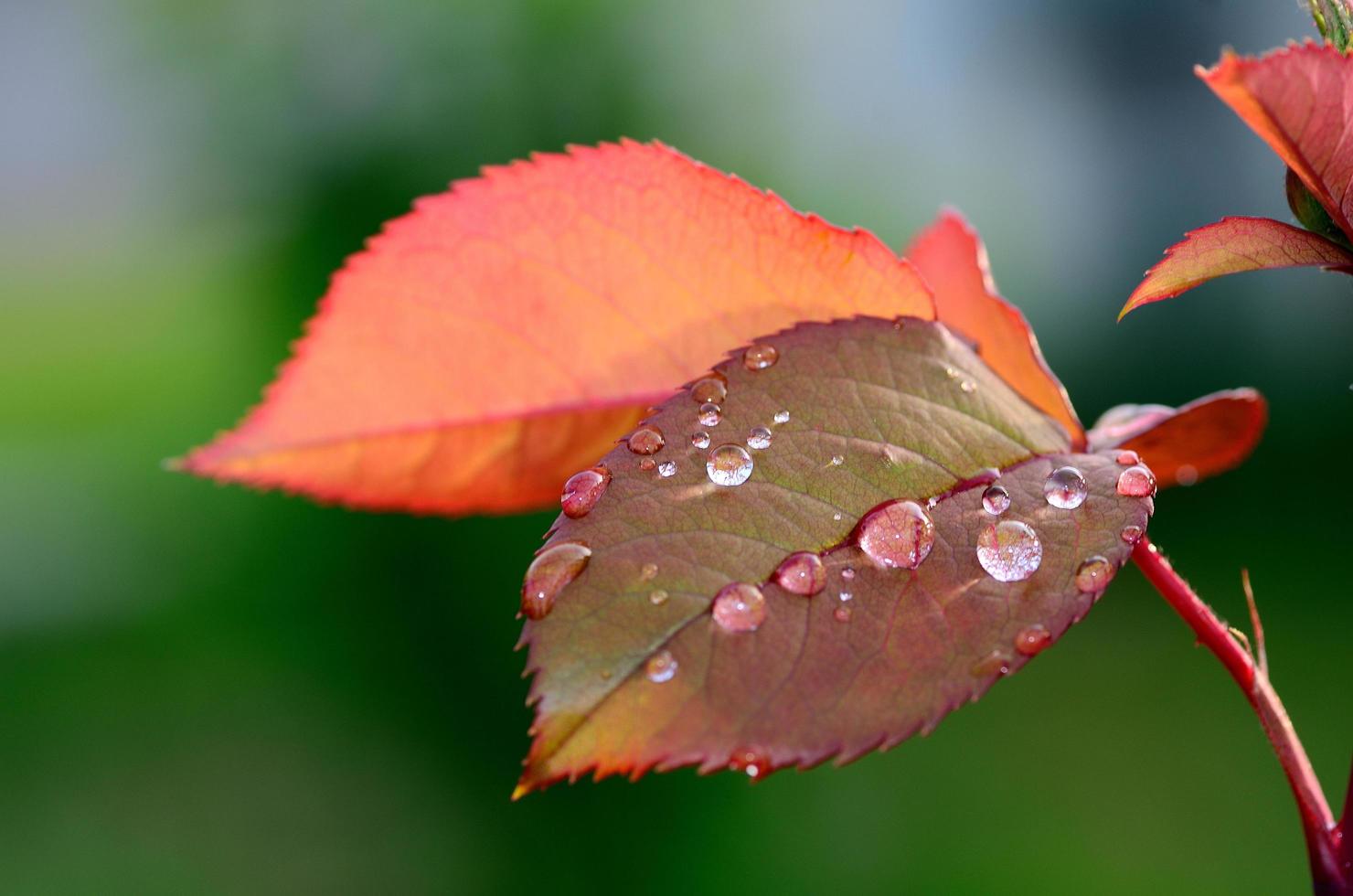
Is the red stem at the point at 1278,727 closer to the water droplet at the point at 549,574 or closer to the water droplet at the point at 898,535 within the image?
the water droplet at the point at 898,535

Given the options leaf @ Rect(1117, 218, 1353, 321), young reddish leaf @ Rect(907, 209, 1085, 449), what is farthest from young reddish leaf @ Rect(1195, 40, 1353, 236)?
young reddish leaf @ Rect(907, 209, 1085, 449)

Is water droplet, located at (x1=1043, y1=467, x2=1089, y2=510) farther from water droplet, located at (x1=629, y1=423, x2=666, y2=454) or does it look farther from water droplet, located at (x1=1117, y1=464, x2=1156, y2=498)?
water droplet, located at (x1=629, y1=423, x2=666, y2=454)

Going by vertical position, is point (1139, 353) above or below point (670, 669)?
below

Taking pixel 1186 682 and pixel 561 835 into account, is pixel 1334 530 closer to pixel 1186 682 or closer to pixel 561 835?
pixel 1186 682

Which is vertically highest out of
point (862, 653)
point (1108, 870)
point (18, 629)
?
point (862, 653)

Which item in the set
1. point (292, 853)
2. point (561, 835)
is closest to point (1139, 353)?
point (561, 835)

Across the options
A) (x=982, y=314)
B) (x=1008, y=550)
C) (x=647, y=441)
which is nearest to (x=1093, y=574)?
(x=1008, y=550)

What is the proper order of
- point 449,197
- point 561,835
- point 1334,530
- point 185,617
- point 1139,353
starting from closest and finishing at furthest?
1. point 449,197
2. point 561,835
3. point 185,617
4. point 1334,530
5. point 1139,353
